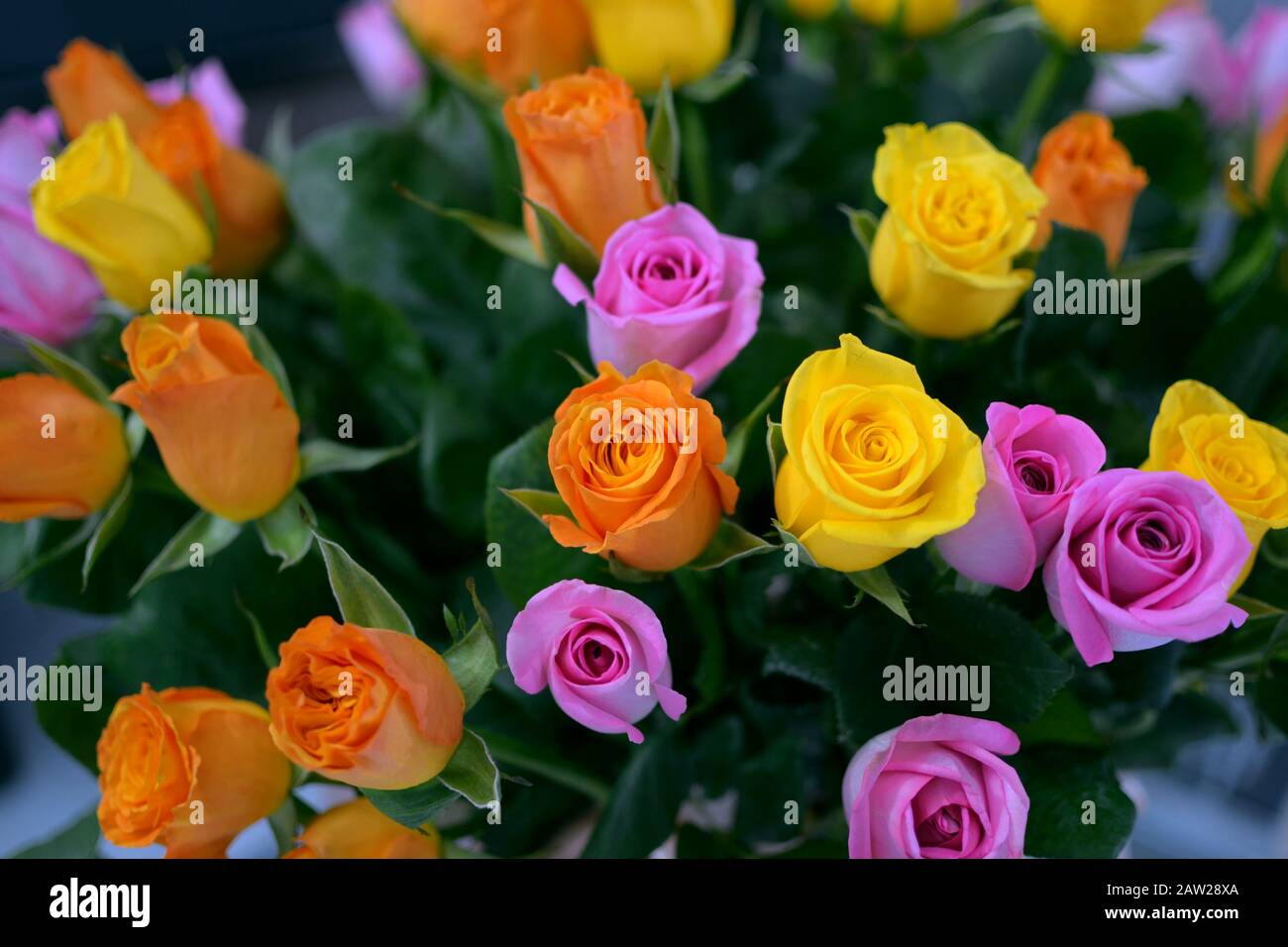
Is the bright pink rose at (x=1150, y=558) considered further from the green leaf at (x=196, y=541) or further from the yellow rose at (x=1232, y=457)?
the green leaf at (x=196, y=541)

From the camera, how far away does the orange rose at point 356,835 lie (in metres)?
0.30

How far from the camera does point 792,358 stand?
33 centimetres

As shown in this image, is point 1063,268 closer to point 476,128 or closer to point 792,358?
point 792,358

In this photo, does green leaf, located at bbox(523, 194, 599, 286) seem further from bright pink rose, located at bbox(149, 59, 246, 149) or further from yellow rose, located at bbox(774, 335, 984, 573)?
bright pink rose, located at bbox(149, 59, 246, 149)

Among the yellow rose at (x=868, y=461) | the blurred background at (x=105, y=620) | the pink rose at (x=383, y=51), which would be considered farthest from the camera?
the blurred background at (x=105, y=620)

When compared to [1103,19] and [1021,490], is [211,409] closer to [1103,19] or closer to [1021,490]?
[1021,490]

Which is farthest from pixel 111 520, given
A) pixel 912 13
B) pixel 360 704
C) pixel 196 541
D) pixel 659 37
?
pixel 912 13

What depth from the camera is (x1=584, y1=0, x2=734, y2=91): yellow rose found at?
1.12ft

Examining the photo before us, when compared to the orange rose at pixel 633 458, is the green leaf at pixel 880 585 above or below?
below

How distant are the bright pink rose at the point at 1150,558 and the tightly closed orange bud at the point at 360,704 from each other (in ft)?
0.50

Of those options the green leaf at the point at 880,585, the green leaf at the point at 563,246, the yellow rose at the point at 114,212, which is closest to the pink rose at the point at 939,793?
the green leaf at the point at 880,585

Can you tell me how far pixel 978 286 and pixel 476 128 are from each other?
254 mm

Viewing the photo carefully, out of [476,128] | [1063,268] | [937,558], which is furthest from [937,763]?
[476,128]

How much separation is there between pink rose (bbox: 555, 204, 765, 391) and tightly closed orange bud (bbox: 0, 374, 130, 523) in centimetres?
14
